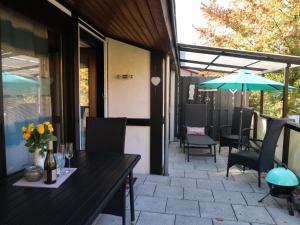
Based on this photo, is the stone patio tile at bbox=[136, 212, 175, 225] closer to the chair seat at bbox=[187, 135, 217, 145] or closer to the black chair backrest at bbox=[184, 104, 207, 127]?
the chair seat at bbox=[187, 135, 217, 145]

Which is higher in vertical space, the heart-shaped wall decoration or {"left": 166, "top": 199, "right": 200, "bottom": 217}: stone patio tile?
the heart-shaped wall decoration

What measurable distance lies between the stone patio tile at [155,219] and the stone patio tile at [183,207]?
13 cm

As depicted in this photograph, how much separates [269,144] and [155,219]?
1977 millimetres

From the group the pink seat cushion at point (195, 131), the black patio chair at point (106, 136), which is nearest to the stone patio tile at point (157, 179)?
the black patio chair at point (106, 136)

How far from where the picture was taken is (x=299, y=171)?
3459 mm

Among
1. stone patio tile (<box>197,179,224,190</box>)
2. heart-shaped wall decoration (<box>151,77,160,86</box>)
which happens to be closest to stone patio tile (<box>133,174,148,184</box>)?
stone patio tile (<box>197,179,224,190</box>)

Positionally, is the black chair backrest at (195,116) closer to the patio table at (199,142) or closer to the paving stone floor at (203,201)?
the patio table at (199,142)

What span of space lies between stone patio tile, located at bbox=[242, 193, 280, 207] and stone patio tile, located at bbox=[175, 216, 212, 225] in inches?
29.5

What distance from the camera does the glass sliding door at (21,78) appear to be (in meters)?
1.90

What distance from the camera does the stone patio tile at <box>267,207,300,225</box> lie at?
2588 mm

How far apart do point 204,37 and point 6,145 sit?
29.1ft

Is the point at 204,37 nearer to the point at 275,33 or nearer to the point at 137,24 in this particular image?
the point at 275,33

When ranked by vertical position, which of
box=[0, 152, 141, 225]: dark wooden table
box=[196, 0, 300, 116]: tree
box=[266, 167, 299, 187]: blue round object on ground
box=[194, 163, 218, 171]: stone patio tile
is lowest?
box=[194, 163, 218, 171]: stone patio tile

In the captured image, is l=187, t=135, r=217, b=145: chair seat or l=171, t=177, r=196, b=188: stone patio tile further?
l=187, t=135, r=217, b=145: chair seat
